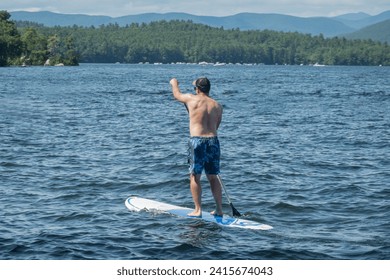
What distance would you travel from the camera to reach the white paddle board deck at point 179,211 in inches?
555

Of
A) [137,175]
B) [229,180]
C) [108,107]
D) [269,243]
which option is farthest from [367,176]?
[108,107]

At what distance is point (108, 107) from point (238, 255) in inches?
1401

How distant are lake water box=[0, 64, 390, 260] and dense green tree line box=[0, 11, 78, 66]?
12278 centimetres

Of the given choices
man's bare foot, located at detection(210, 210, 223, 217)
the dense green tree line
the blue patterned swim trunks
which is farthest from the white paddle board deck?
the dense green tree line

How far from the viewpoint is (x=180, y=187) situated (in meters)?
18.7

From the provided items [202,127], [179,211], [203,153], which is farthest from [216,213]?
[202,127]

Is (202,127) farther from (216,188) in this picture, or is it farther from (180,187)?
(180,187)

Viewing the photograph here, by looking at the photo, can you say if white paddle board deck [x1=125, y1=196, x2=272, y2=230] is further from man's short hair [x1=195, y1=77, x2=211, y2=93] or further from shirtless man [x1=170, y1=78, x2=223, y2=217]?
man's short hair [x1=195, y1=77, x2=211, y2=93]

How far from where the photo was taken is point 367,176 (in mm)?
19984

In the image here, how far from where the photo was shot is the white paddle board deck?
1410cm

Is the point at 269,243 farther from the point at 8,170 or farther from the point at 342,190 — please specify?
the point at 8,170

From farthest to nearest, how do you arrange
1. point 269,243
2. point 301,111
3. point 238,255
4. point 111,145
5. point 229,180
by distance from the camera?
point 301,111, point 111,145, point 229,180, point 269,243, point 238,255

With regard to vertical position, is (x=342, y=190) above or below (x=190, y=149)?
below

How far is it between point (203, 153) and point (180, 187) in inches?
178
